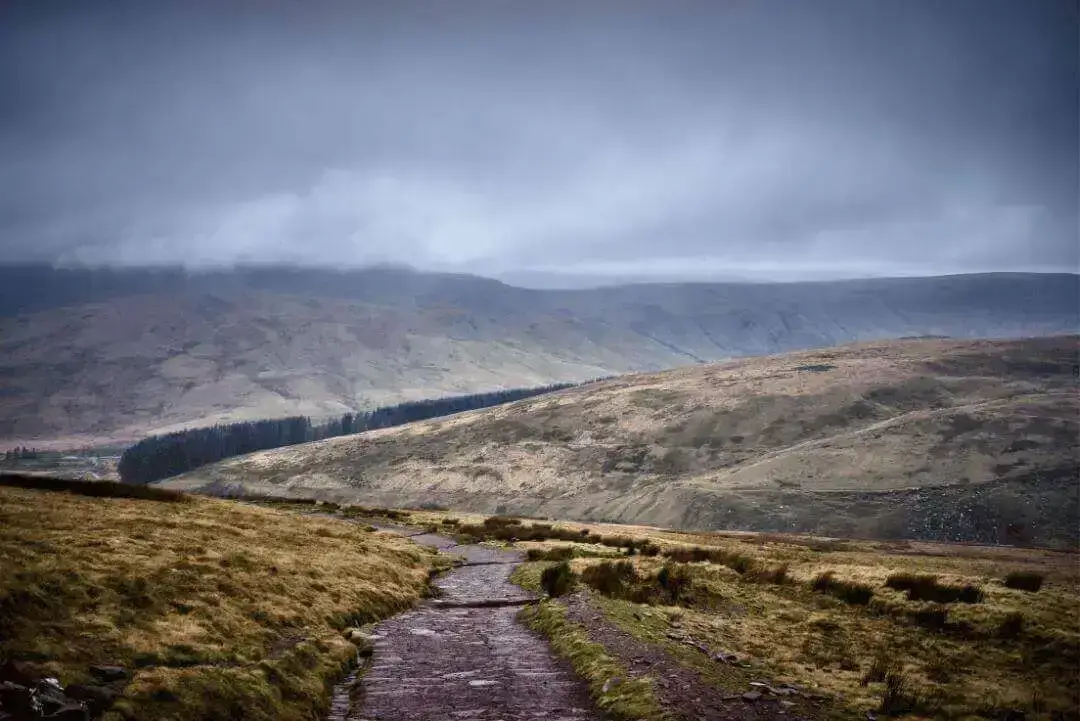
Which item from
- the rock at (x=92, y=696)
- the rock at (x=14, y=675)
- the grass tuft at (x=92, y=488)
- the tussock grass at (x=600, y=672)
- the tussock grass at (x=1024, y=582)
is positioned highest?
the rock at (x=14, y=675)

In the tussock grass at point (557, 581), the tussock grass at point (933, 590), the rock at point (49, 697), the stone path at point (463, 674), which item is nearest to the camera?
the rock at point (49, 697)

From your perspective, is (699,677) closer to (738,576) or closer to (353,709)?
(353,709)

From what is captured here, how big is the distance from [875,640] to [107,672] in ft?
73.8

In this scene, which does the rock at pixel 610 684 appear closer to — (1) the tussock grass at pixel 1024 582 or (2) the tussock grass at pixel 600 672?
(2) the tussock grass at pixel 600 672

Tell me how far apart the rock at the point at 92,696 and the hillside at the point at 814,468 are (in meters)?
120

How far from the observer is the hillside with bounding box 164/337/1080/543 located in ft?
401

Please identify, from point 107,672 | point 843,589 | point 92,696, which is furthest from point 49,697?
point 843,589

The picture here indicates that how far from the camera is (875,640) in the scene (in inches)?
985

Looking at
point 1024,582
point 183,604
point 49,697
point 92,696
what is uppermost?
point 49,697

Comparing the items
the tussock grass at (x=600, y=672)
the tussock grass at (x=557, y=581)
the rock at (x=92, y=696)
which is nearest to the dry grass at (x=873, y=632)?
the tussock grass at (x=557, y=581)

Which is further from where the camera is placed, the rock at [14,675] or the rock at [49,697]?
the rock at [14,675]

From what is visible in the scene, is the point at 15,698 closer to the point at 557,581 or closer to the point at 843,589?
the point at 557,581

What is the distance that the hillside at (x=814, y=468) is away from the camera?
12212 cm

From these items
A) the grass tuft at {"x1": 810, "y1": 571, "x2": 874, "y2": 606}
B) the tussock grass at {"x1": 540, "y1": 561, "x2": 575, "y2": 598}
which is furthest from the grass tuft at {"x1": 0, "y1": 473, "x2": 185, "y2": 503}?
the grass tuft at {"x1": 810, "y1": 571, "x2": 874, "y2": 606}
